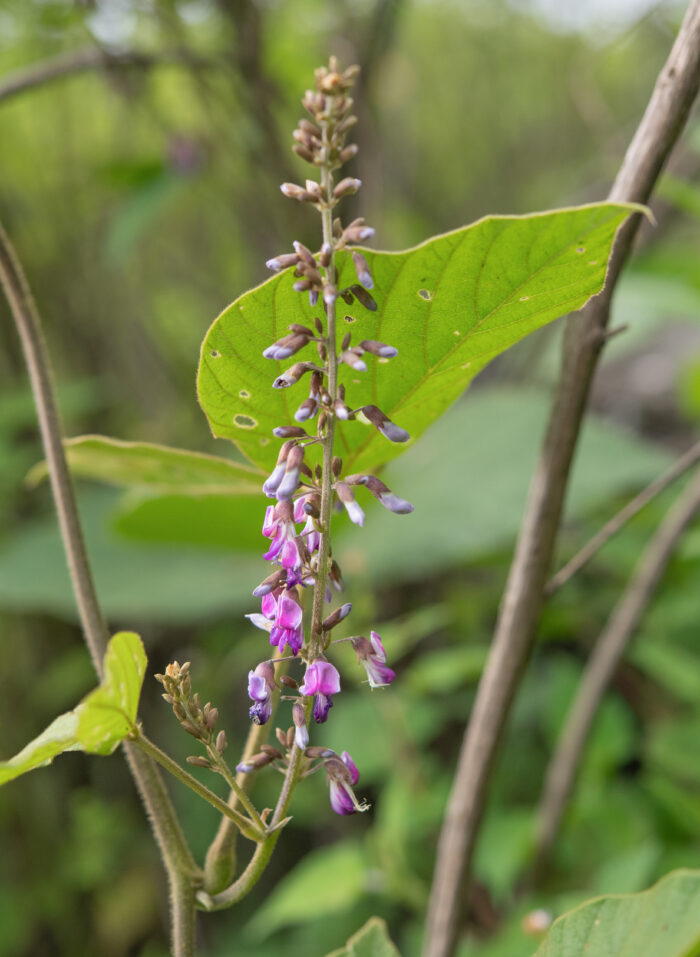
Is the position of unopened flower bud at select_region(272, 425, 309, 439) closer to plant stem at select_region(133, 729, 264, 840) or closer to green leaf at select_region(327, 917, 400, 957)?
plant stem at select_region(133, 729, 264, 840)

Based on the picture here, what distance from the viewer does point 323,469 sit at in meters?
0.33

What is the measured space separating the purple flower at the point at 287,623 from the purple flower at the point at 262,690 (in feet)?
0.06

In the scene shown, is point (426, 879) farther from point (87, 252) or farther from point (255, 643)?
point (87, 252)

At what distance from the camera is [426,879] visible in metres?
1.08

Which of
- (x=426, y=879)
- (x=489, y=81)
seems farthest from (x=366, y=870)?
(x=489, y=81)

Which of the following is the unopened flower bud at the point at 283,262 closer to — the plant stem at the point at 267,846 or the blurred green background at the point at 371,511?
the plant stem at the point at 267,846

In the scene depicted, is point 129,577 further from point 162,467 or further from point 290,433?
point 290,433

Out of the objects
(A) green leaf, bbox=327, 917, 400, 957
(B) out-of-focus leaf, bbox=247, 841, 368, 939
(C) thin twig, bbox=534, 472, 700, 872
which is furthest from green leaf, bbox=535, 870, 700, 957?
(B) out-of-focus leaf, bbox=247, 841, 368, 939

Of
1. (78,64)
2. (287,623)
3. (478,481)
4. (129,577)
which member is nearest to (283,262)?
(287,623)

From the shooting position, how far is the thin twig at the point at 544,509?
433 mm

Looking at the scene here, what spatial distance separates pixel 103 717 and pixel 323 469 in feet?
0.40

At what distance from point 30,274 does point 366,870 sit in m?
1.72

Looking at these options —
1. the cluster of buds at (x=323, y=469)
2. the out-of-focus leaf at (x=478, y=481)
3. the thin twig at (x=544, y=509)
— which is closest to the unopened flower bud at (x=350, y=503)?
the cluster of buds at (x=323, y=469)

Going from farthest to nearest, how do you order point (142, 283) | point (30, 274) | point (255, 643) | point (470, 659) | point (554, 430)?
point (142, 283) < point (30, 274) < point (255, 643) < point (470, 659) < point (554, 430)
